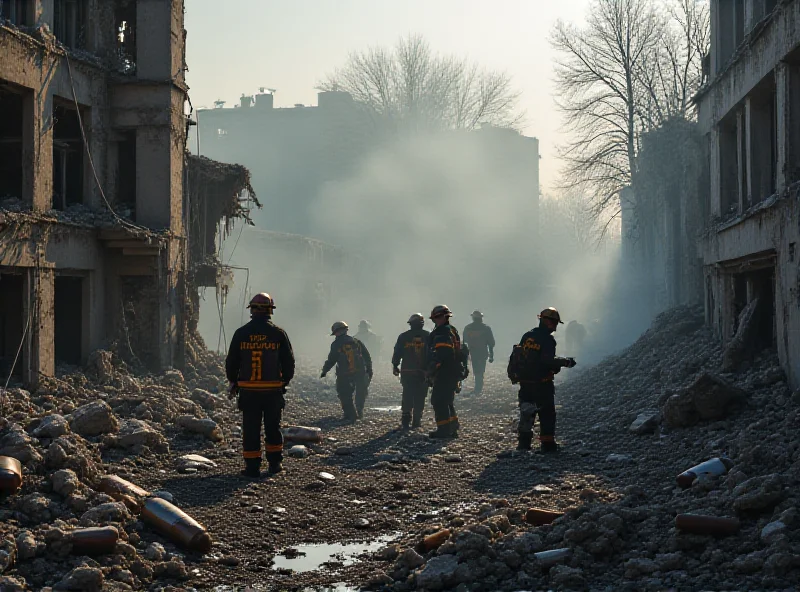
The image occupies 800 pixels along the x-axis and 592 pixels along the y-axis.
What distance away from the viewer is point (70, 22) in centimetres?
1611

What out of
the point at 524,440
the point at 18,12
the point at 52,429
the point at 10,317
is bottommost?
the point at 524,440

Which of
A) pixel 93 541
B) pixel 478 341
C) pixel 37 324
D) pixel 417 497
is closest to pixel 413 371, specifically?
pixel 417 497

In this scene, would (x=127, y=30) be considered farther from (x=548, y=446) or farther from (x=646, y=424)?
(x=646, y=424)

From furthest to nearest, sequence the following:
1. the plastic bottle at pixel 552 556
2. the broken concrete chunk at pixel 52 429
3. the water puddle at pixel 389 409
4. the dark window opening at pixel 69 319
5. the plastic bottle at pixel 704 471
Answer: the water puddle at pixel 389 409, the dark window opening at pixel 69 319, the broken concrete chunk at pixel 52 429, the plastic bottle at pixel 704 471, the plastic bottle at pixel 552 556

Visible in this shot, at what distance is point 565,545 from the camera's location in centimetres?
631

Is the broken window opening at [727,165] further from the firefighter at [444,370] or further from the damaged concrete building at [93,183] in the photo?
the damaged concrete building at [93,183]

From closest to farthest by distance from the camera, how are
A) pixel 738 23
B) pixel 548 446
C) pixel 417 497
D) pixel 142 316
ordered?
pixel 417 497, pixel 548 446, pixel 142 316, pixel 738 23

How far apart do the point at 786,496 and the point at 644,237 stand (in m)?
30.5

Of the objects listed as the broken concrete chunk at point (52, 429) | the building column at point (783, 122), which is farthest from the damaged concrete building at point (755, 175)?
the broken concrete chunk at point (52, 429)

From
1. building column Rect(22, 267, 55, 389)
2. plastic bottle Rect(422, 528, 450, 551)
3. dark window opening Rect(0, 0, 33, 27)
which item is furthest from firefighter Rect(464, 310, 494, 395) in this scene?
plastic bottle Rect(422, 528, 450, 551)

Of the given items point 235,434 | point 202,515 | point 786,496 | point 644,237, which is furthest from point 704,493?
point 644,237

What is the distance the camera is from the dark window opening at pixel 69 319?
1554 centimetres

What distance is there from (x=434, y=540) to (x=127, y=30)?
14119mm

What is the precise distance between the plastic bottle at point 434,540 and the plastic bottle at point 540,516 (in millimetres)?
801
